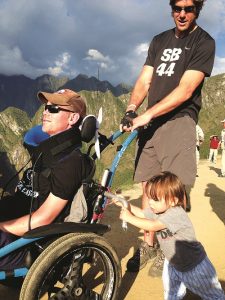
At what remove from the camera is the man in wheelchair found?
307 centimetres

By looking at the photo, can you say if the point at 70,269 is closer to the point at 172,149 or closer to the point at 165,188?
the point at 165,188

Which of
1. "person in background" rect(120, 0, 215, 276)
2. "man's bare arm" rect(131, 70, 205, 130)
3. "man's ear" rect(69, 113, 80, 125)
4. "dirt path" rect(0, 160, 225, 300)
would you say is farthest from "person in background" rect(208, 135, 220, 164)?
→ "man's ear" rect(69, 113, 80, 125)

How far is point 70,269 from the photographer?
3188 mm

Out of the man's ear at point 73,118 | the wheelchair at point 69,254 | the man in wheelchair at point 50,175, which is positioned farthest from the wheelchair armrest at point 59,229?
the man's ear at point 73,118

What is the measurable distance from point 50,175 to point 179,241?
123 cm

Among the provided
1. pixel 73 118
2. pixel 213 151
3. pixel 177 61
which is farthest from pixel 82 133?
pixel 213 151

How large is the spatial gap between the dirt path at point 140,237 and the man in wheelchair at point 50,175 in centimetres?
104

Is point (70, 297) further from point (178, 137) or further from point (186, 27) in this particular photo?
point (186, 27)

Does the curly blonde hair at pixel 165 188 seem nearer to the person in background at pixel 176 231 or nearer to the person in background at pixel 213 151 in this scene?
the person in background at pixel 176 231

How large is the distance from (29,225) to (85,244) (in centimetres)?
50

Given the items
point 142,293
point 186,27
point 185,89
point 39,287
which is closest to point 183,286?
point 142,293

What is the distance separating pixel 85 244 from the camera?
305cm

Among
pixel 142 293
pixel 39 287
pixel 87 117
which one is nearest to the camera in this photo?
pixel 39 287

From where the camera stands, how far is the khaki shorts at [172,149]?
12.8 ft
